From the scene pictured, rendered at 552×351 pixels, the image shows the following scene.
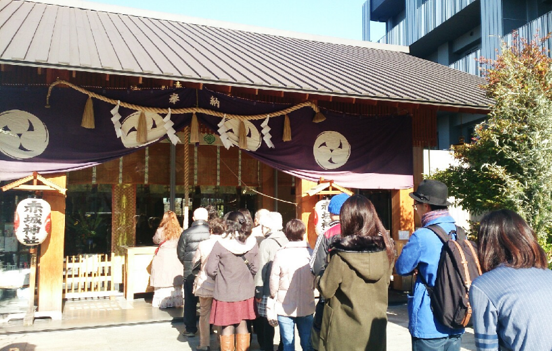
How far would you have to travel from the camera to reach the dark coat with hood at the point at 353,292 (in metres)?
3.12

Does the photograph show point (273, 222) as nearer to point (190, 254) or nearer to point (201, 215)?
point (201, 215)

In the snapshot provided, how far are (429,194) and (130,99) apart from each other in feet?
17.2

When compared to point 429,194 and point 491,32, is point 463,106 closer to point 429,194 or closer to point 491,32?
point 429,194

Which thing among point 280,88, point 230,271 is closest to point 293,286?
point 230,271

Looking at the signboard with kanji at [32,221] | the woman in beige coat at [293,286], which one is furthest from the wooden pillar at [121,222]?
the woman in beige coat at [293,286]

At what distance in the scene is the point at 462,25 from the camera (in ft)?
55.9

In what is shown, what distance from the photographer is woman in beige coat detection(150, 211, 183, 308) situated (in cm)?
780

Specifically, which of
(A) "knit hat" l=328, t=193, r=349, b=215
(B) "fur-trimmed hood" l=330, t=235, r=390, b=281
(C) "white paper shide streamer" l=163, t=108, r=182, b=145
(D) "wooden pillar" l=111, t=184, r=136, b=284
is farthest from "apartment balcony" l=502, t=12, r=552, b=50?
(B) "fur-trimmed hood" l=330, t=235, r=390, b=281

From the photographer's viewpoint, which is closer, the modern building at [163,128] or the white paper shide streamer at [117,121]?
the modern building at [163,128]

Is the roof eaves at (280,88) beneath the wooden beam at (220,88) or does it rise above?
beneath

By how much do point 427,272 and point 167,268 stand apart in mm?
5701

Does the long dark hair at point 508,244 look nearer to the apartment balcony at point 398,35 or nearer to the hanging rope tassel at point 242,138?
the hanging rope tassel at point 242,138

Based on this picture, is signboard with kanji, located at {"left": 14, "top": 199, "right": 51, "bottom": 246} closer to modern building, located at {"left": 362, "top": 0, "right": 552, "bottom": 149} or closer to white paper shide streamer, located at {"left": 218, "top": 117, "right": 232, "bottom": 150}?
white paper shide streamer, located at {"left": 218, "top": 117, "right": 232, "bottom": 150}

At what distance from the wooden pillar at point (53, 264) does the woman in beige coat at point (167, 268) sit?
5.09 ft
